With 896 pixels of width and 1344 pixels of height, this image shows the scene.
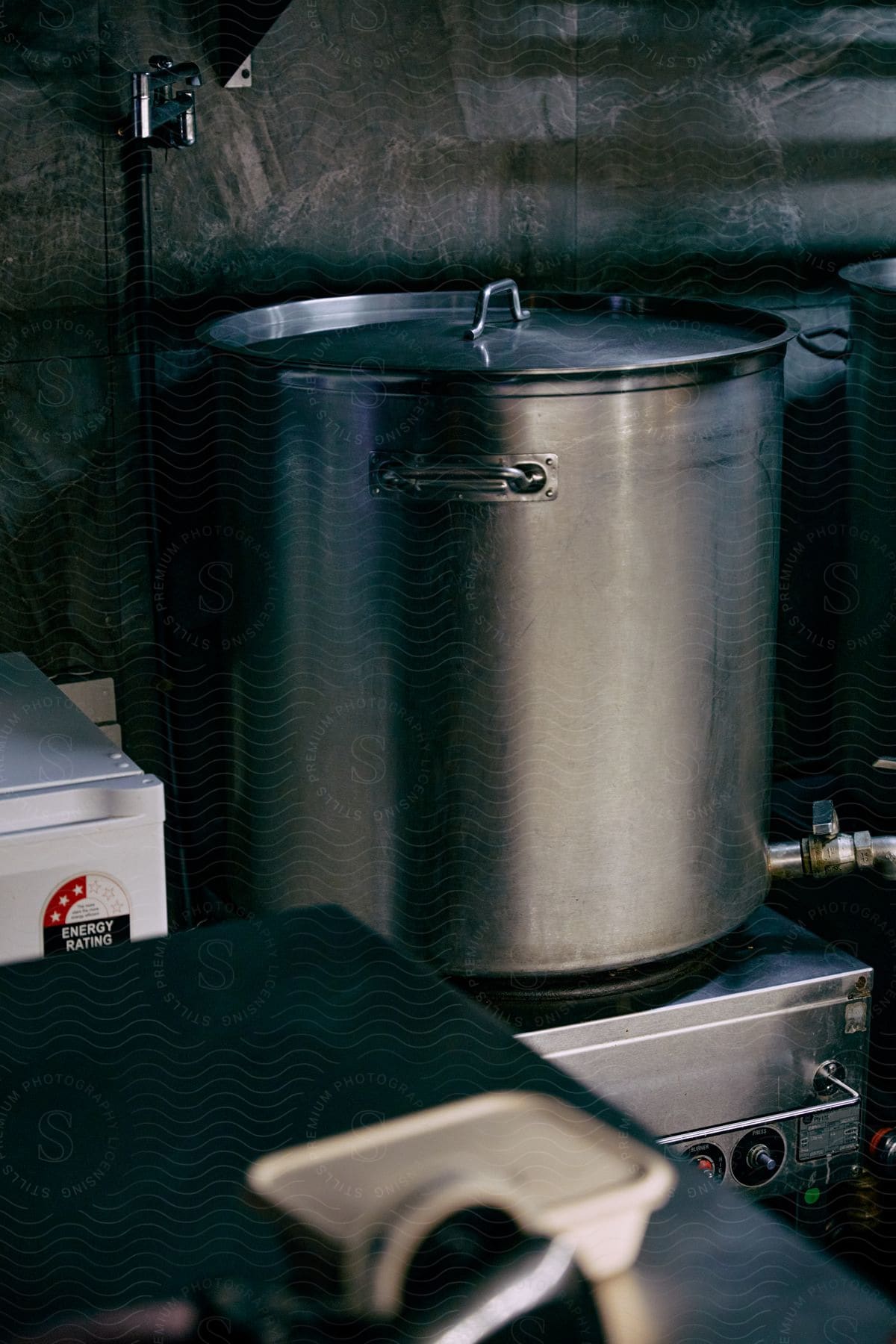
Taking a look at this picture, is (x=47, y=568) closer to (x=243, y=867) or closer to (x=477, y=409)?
(x=243, y=867)

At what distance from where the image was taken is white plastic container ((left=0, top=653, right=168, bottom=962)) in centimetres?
110

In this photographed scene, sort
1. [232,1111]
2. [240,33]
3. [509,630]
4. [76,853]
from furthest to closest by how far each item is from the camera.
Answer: [240,33] → [509,630] → [76,853] → [232,1111]

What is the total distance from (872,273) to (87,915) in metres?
1.16

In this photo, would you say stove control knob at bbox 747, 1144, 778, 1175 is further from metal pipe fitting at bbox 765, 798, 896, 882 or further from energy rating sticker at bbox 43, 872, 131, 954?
energy rating sticker at bbox 43, 872, 131, 954

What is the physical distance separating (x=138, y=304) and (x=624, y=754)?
2.30 ft

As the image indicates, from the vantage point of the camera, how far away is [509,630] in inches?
50.3

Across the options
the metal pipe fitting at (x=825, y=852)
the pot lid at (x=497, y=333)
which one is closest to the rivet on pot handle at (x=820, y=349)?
the pot lid at (x=497, y=333)

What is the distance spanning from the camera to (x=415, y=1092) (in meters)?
0.62

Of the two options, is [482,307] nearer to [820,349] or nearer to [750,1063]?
[820,349]

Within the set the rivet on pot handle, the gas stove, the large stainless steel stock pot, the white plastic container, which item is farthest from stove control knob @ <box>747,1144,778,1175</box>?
the rivet on pot handle

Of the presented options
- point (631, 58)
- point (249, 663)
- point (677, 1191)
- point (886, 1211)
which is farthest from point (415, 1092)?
point (631, 58)

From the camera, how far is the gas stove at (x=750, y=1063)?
132 centimetres

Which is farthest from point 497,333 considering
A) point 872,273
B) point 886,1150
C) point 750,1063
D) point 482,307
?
point 886,1150

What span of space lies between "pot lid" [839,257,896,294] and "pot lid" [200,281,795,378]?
20 cm
